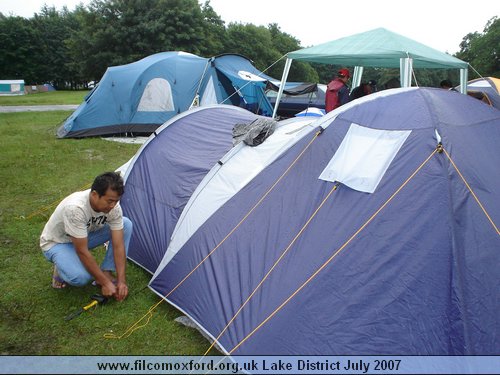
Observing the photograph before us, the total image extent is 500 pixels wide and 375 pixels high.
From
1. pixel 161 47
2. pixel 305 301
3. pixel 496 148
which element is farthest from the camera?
pixel 161 47

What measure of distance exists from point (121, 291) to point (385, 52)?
21.4 feet

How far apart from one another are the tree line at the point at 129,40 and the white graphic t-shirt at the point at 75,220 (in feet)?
44.8

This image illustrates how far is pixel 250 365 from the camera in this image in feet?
8.03

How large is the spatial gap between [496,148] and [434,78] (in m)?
53.6

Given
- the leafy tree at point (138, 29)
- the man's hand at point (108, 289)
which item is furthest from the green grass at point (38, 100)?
the man's hand at point (108, 289)

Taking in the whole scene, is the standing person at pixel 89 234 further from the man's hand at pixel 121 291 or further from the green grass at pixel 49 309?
the green grass at pixel 49 309

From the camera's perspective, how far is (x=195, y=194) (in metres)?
3.65

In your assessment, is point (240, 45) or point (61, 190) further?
point (240, 45)

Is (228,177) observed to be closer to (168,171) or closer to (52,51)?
(168,171)

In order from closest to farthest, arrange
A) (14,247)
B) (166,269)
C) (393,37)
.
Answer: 1. (166,269)
2. (14,247)
3. (393,37)

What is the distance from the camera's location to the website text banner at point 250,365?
220cm

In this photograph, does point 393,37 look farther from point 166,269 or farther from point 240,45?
point 240,45

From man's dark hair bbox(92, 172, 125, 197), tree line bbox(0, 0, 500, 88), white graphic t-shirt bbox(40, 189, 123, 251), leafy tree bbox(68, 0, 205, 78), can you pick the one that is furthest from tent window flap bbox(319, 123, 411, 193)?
leafy tree bbox(68, 0, 205, 78)

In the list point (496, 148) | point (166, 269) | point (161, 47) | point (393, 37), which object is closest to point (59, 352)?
point (166, 269)
